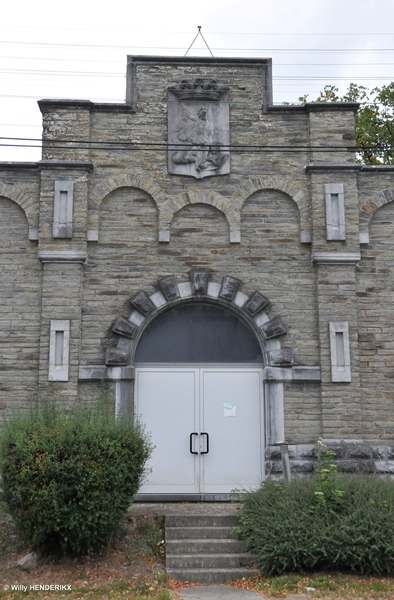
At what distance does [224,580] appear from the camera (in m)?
9.88

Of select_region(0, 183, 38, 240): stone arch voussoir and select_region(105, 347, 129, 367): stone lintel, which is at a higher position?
select_region(0, 183, 38, 240): stone arch voussoir

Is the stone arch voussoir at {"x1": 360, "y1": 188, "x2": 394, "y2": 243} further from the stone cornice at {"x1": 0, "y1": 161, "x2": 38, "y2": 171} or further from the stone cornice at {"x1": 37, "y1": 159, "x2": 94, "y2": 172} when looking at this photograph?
the stone cornice at {"x1": 0, "y1": 161, "x2": 38, "y2": 171}

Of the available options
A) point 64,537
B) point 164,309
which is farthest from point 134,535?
point 164,309

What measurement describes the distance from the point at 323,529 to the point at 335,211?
614 centimetres

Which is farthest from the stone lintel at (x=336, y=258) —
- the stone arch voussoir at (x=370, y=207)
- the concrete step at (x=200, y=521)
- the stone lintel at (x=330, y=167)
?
the concrete step at (x=200, y=521)

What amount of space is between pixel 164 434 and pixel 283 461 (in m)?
2.27

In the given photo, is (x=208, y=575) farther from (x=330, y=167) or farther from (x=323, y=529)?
(x=330, y=167)

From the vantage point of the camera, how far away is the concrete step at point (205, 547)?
10.4m

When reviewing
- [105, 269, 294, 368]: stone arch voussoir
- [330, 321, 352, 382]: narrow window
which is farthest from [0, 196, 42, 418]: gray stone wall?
[330, 321, 352, 382]: narrow window

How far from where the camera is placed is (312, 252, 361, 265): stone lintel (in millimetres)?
13570

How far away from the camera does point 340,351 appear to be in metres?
13.3

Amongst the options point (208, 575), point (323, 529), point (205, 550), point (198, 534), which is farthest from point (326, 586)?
point (198, 534)

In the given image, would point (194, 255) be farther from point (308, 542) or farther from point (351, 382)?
point (308, 542)

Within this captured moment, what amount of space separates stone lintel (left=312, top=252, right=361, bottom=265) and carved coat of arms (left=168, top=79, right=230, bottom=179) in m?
2.31
